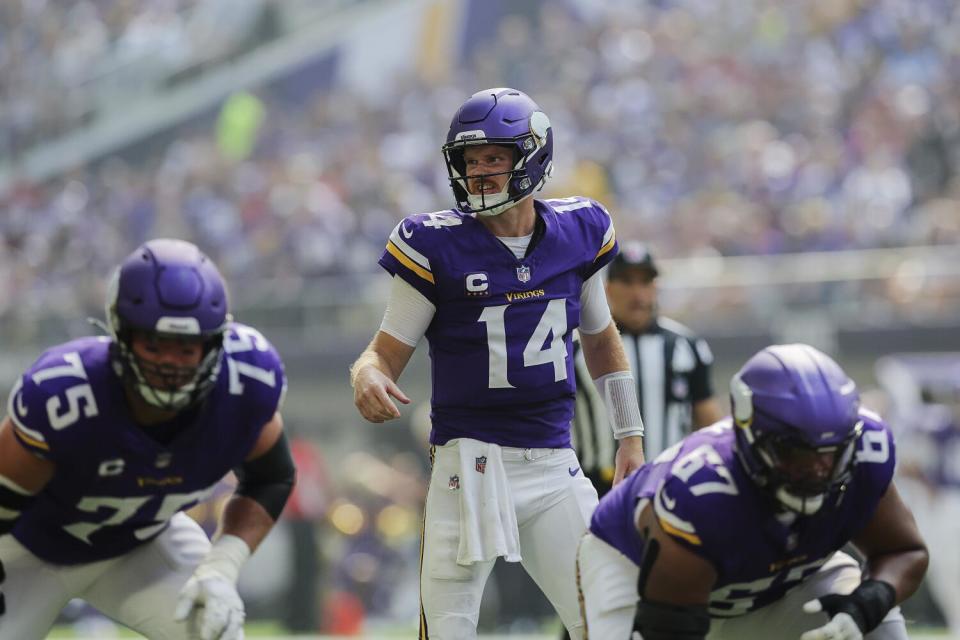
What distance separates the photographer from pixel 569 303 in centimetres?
431

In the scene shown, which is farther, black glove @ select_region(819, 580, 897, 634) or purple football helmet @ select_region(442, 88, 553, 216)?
purple football helmet @ select_region(442, 88, 553, 216)

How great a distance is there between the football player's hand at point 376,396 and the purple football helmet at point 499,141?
62cm

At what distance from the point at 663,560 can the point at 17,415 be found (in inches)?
67.6

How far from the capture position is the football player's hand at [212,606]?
3721mm

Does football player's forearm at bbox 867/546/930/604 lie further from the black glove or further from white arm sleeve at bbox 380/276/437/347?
white arm sleeve at bbox 380/276/437/347

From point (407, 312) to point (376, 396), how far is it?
14.7 inches

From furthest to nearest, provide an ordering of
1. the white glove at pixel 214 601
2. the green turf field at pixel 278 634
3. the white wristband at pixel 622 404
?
the green turf field at pixel 278 634
the white wristband at pixel 622 404
the white glove at pixel 214 601

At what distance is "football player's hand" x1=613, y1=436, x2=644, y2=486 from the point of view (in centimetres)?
447

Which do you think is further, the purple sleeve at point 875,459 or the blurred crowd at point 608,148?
the blurred crowd at point 608,148

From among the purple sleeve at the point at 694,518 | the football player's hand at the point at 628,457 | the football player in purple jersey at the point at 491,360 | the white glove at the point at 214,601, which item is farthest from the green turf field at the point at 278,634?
the purple sleeve at the point at 694,518

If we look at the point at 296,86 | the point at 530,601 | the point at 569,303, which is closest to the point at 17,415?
the point at 569,303

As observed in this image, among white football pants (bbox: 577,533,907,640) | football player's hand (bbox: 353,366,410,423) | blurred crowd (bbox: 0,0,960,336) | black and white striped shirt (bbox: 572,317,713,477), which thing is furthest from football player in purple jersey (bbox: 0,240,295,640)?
blurred crowd (bbox: 0,0,960,336)

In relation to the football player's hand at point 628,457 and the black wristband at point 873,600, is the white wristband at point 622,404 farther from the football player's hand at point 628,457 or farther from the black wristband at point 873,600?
the black wristband at point 873,600

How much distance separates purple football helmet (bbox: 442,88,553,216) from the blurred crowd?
7.84 m
